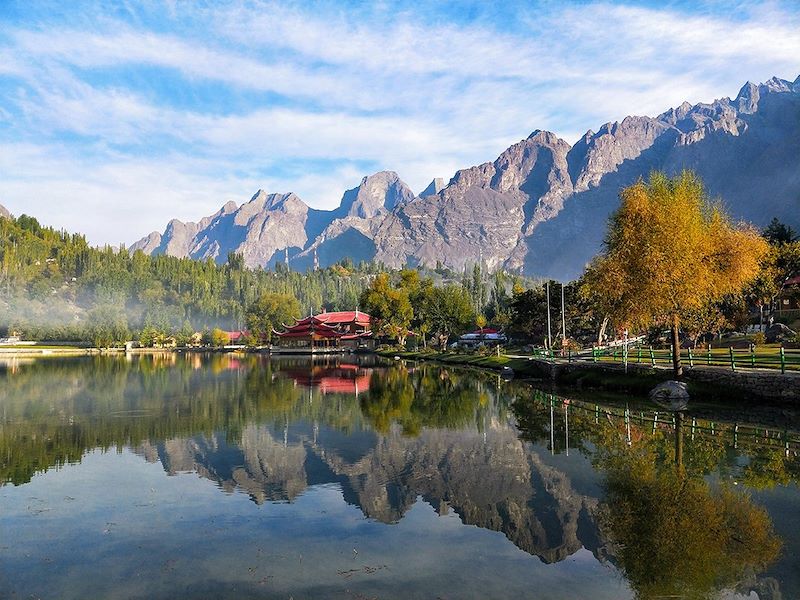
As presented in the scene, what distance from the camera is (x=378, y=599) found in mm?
12422

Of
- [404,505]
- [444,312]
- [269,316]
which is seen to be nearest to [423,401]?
[404,505]

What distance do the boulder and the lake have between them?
6.37 feet

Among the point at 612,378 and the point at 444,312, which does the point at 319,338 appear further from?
the point at 612,378

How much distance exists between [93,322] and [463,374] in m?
151

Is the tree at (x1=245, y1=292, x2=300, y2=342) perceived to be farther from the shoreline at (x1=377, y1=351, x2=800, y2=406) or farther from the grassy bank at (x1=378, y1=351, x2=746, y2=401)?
the shoreline at (x1=377, y1=351, x2=800, y2=406)

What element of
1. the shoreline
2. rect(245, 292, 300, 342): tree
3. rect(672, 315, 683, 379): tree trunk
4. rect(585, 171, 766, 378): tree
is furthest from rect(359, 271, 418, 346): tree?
rect(672, 315, 683, 379): tree trunk

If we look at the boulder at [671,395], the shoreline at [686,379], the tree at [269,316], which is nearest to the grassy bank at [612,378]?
the shoreline at [686,379]

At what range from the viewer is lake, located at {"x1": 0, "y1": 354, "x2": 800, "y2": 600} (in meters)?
13.5

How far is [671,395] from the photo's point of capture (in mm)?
40781

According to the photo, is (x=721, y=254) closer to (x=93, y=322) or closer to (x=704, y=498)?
(x=704, y=498)

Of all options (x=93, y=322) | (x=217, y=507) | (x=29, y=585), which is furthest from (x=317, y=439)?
(x=93, y=322)

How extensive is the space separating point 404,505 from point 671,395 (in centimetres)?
2794

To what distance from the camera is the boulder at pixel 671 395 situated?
39.3 metres

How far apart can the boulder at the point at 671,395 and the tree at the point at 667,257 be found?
2.27 metres
